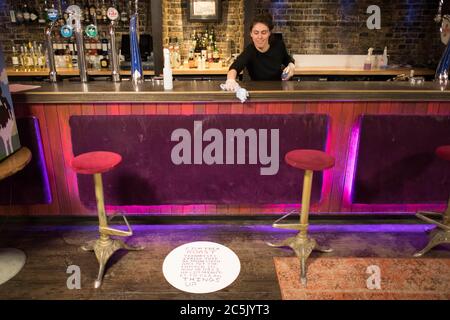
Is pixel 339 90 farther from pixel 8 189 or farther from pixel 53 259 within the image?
pixel 8 189

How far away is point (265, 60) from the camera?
3.45 m

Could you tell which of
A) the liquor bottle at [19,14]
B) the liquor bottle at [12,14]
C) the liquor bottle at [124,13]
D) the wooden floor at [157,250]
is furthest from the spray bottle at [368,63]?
the liquor bottle at [12,14]

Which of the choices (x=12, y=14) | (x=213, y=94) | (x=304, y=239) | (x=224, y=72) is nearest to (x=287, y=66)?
(x=213, y=94)

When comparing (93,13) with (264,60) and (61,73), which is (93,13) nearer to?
(61,73)

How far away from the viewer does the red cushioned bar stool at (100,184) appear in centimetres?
228

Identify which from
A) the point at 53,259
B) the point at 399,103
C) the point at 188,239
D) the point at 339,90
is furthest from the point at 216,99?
the point at 53,259

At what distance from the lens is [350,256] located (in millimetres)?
2748

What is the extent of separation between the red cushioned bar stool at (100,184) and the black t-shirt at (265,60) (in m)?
1.60

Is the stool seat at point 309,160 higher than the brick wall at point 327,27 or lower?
lower

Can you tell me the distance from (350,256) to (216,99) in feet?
5.04

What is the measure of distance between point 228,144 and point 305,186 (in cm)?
72

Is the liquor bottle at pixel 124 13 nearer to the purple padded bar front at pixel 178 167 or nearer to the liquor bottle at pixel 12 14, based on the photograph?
the liquor bottle at pixel 12 14

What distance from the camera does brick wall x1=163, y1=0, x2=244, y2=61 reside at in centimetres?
498
